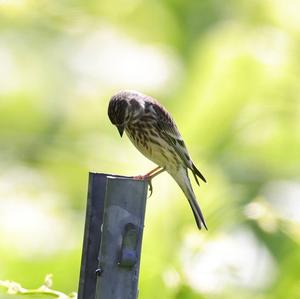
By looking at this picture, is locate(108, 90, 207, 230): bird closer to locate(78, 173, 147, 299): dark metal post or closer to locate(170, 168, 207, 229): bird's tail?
locate(170, 168, 207, 229): bird's tail

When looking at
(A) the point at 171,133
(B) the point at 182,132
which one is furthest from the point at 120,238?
(B) the point at 182,132

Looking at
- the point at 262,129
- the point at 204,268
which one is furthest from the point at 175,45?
the point at 204,268

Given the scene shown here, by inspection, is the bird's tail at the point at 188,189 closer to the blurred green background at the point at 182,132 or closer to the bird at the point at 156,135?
the bird at the point at 156,135

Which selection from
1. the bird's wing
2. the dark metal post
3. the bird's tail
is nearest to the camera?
the dark metal post

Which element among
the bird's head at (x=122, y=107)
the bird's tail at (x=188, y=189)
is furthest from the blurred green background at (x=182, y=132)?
the bird's head at (x=122, y=107)

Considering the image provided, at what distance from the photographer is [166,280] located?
3.22 m

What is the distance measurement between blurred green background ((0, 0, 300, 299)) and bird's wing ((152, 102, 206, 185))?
175 mm

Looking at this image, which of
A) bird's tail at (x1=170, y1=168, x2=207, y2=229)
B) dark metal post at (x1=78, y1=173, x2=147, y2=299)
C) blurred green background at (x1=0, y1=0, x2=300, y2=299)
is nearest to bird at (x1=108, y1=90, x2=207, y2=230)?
bird's tail at (x1=170, y1=168, x2=207, y2=229)

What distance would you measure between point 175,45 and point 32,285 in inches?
62.6

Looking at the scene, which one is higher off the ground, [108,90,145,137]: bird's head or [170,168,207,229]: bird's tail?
[108,90,145,137]: bird's head

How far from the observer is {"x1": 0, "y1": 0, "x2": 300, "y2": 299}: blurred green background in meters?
3.25

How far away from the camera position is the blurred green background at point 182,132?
3248 millimetres

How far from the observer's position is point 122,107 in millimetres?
3227

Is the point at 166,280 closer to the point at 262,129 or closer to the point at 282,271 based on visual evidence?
the point at 282,271
